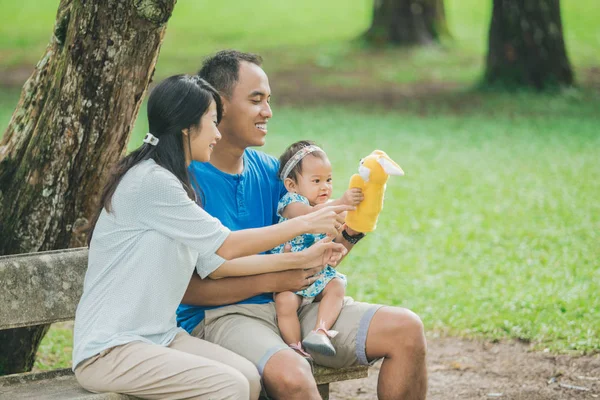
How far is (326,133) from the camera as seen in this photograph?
1327cm

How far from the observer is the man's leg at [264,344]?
348 centimetres

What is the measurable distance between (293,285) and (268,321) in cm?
19

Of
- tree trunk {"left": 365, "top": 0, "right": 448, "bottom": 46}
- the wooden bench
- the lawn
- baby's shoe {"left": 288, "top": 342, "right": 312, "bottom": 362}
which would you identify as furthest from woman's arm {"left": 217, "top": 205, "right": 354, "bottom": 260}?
tree trunk {"left": 365, "top": 0, "right": 448, "bottom": 46}

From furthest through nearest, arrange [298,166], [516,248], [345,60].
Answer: [345,60], [516,248], [298,166]

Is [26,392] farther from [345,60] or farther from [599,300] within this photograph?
[345,60]

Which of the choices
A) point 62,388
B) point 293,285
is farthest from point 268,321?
point 62,388

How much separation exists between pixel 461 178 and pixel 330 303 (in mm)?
6860

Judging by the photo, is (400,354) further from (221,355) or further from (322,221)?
(221,355)

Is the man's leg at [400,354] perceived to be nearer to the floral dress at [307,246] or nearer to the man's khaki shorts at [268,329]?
the man's khaki shorts at [268,329]

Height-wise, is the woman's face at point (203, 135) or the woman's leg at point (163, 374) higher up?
the woman's face at point (203, 135)

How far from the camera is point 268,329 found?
12.5 feet

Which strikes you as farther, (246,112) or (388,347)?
(246,112)

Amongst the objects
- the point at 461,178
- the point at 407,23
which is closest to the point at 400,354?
the point at 461,178

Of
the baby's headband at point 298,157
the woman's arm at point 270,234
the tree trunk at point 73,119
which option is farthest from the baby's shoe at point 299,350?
the tree trunk at point 73,119
